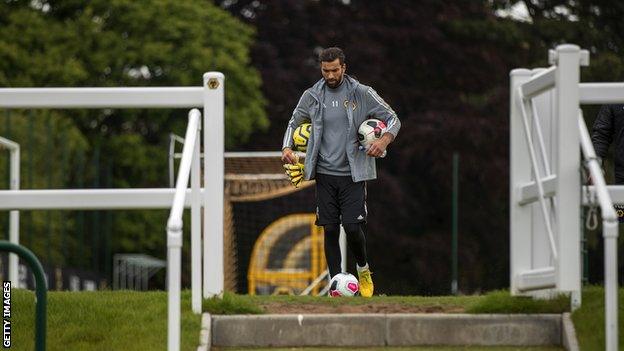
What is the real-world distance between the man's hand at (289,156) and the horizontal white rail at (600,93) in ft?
Result: 7.91

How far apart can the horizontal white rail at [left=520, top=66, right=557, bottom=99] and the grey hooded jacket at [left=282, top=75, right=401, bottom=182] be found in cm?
129

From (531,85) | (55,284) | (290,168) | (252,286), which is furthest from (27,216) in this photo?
(531,85)

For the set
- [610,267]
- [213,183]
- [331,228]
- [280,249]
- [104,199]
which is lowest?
[610,267]

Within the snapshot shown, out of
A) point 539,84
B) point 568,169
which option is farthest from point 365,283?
point 568,169

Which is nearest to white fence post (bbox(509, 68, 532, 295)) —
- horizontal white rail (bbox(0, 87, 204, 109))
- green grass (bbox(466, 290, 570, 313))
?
green grass (bbox(466, 290, 570, 313))

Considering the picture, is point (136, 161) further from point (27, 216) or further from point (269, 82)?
point (27, 216)

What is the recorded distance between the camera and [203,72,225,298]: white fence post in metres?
10.7

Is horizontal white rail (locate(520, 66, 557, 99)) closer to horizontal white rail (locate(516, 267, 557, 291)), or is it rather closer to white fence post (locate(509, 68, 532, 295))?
white fence post (locate(509, 68, 532, 295))

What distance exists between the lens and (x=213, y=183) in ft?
35.3

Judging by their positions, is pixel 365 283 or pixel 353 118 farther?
pixel 365 283

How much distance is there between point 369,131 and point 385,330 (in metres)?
1.94

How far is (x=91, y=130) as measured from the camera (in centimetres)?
4194

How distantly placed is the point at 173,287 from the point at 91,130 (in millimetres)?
33368

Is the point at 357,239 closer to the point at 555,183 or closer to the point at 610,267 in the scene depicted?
the point at 555,183
